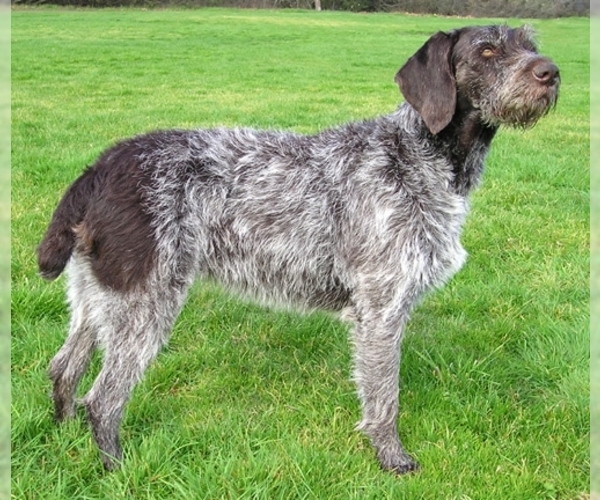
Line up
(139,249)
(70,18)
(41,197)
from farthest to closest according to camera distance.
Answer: (70,18) → (41,197) → (139,249)

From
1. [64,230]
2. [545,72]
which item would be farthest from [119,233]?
[545,72]

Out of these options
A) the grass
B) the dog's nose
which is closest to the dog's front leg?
the grass

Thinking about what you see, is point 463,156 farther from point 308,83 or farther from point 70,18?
point 70,18

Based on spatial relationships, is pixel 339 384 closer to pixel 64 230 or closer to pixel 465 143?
pixel 465 143

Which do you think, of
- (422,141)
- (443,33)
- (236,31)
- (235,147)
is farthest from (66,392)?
(236,31)

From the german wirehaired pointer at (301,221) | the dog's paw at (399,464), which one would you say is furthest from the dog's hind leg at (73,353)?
the dog's paw at (399,464)

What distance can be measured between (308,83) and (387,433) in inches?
603

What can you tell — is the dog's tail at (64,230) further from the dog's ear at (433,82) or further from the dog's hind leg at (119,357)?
the dog's ear at (433,82)

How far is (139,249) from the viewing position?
3.53 metres

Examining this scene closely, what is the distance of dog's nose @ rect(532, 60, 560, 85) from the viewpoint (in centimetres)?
367

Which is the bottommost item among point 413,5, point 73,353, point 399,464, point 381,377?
point 399,464

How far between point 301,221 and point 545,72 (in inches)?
63.3

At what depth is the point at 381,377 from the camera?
3859mm

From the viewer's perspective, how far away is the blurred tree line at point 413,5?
81.8 ft
